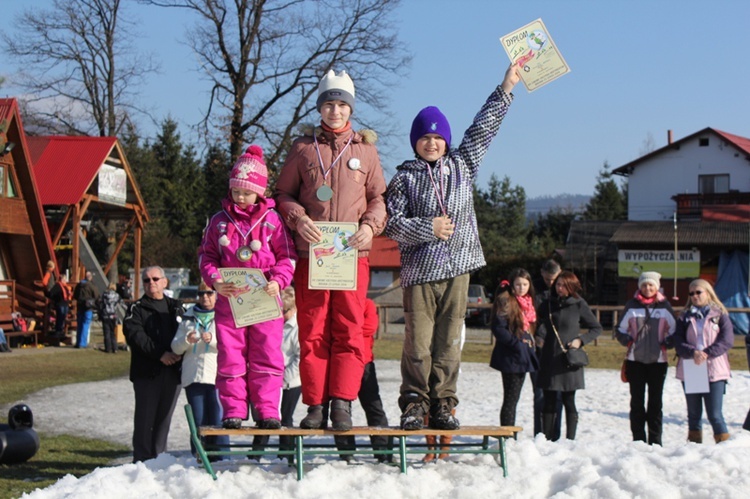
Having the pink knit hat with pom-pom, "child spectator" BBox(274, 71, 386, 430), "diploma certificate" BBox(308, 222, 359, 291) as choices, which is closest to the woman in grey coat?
"child spectator" BBox(274, 71, 386, 430)

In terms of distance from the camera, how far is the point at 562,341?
9.70 m

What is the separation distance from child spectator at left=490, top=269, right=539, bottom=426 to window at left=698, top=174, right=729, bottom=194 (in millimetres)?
46405

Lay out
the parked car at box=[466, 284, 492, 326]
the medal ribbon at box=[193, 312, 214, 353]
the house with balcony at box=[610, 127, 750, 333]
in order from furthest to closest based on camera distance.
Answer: the house with balcony at box=[610, 127, 750, 333] < the parked car at box=[466, 284, 492, 326] < the medal ribbon at box=[193, 312, 214, 353]

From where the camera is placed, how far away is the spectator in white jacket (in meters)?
8.46

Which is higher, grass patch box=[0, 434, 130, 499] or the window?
the window

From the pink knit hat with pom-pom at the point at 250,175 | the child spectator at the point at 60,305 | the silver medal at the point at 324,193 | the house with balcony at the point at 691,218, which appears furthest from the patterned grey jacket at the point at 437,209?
the house with balcony at the point at 691,218

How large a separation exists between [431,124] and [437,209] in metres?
0.60

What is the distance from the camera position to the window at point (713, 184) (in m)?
52.7

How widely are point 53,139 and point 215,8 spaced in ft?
28.4

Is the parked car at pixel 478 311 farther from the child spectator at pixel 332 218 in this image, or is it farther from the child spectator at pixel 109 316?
the child spectator at pixel 332 218

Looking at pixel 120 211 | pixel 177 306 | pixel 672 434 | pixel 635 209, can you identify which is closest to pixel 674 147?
pixel 635 209

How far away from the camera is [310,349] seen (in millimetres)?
6141

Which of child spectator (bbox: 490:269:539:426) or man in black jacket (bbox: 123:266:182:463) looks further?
child spectator (bbox: 490:269:539:426)

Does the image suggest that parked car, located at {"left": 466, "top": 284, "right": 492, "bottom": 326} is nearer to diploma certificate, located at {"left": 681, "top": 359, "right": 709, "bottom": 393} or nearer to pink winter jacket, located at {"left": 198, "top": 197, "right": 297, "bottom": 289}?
diploma certificate, located at {"left": 681, "top": 359, "right": 709, "bottom": 393}
